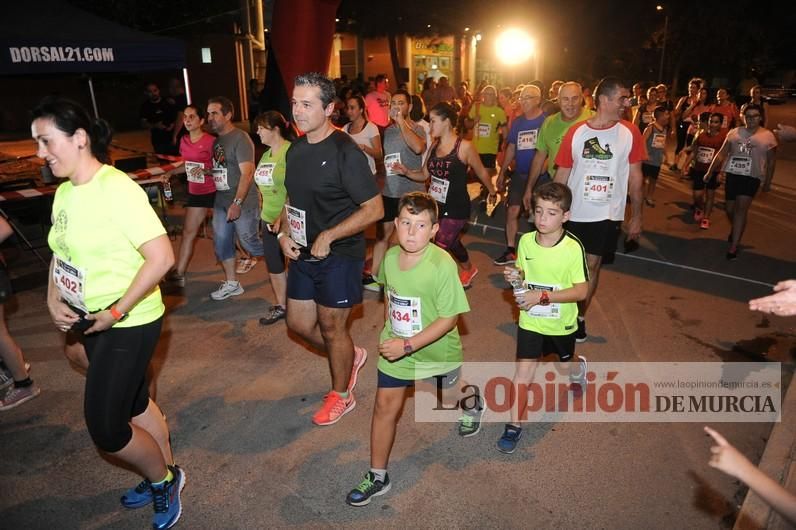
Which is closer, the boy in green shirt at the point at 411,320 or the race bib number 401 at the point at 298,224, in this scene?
the boy in green shirt at the point at 411,320

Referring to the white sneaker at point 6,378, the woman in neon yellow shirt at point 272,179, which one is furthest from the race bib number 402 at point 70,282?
the woman in neon yellow shirt at point 272,179

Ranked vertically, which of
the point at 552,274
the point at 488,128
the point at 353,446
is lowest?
the point at 353,446

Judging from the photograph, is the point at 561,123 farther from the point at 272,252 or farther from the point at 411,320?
the point at 411,320

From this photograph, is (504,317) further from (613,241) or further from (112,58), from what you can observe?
(112,58)

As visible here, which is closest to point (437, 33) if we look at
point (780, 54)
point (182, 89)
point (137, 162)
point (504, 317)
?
point (182, 89)

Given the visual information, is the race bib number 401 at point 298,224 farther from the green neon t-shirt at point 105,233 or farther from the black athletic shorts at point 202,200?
the black athletic shorts at point 202,200

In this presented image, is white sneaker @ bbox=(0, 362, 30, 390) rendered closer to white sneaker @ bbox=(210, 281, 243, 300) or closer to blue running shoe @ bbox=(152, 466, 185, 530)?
white sneaker @ bbox=(210, 281, 243, 300)

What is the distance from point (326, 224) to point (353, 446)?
1.45 m

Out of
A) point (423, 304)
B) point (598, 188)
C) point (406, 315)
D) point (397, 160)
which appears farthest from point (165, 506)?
point (397, 160)

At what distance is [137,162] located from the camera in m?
9.57

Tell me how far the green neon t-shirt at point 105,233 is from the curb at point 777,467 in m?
3.16

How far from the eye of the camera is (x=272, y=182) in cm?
514

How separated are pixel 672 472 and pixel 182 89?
11.2 m

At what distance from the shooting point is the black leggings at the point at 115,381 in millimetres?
2758
